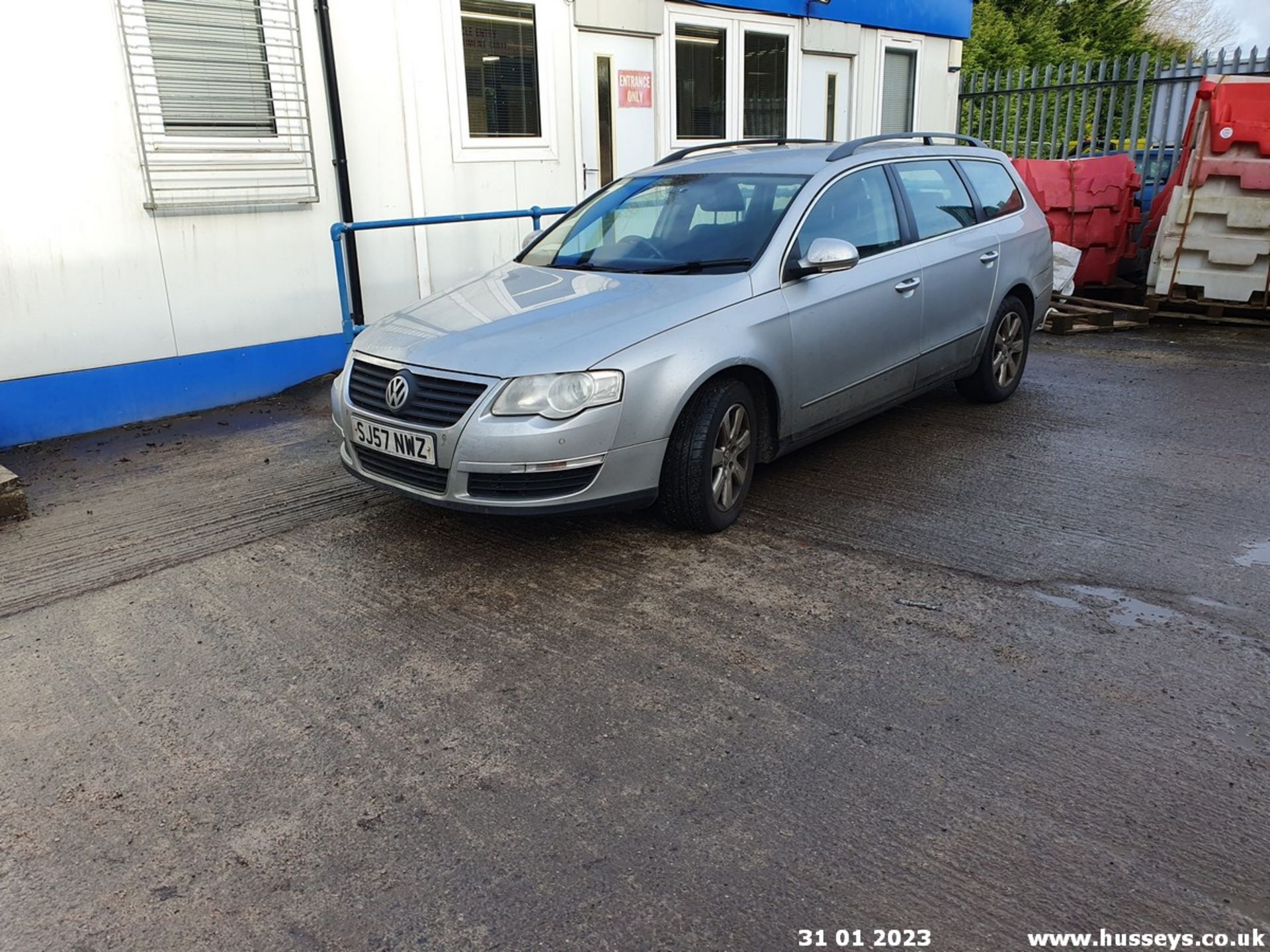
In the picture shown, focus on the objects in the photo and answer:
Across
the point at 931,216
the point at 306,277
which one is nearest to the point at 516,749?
the point at 931,216

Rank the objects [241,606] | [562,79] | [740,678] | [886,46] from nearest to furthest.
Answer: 1. [740,678]
2. [241,606]
3. [562,79]
4. [886,46]

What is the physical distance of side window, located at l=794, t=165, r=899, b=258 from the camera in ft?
16.4

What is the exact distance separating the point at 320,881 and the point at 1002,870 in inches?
67.3

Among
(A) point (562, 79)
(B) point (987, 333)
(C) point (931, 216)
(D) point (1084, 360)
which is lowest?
(D) point (1084, 360)

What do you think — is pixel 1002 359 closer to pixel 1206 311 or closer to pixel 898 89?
pixel 1206 311

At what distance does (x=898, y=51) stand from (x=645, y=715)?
11.7 meters

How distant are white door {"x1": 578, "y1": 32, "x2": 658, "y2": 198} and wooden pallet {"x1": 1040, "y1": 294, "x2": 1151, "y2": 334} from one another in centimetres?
421

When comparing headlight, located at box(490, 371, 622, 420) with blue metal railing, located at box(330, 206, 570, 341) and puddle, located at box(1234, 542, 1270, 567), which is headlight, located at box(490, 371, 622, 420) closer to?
puddle, located at box(1234, 542, 1270, 567)

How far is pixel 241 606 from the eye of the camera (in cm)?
408

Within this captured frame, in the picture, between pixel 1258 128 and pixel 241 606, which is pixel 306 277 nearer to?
pixel 241 606

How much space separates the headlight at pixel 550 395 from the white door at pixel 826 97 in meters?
8.61

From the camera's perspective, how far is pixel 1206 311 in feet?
31.3

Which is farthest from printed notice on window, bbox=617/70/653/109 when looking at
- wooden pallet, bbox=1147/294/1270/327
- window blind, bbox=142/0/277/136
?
wooden pallet, bbox=1147/294/1270/327

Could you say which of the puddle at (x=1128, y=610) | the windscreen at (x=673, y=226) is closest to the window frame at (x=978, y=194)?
the windscreen at (x=673, y=226)
